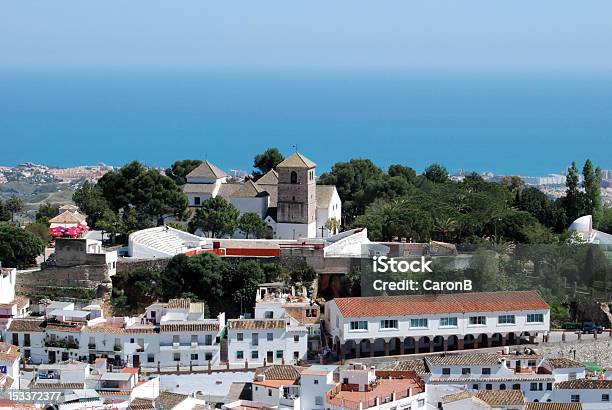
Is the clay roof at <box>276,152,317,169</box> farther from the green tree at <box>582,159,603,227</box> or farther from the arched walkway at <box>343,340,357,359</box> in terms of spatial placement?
the green tree at <box>582,159,603,227</box>

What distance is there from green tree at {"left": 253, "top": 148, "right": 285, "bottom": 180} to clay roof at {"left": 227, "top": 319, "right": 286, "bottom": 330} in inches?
645

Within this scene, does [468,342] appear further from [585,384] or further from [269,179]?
[269,179]

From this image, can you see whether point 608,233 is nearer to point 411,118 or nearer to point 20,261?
point 20,261

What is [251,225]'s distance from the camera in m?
38.8

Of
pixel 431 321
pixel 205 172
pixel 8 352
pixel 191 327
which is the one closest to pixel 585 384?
pixel 431 321

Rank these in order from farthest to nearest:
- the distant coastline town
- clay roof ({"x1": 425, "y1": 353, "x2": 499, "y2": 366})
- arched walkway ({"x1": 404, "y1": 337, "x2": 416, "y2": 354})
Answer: arched walkway ({"x1": 404, "y1": 337, "x2": 416, "y2": 354}), clay roof ({"x1": 425, "y1": 353, "x2": 499, "y2": 366}), the distant coastline town

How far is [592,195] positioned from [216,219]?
44.2 ft

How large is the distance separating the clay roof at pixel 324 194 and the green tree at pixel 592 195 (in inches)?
347

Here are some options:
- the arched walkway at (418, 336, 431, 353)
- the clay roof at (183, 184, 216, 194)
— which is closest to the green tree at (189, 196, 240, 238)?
the clay roof at (183, 184, 216, 194)

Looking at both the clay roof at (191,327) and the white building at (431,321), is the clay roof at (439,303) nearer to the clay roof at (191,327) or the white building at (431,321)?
the white building at (431,321)

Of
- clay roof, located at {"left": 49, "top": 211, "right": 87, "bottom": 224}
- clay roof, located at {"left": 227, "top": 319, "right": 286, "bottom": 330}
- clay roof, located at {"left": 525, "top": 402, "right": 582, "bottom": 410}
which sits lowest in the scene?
clay roof, located at {"left": 525, "top": 402, "right": 582, "bottom": 410}

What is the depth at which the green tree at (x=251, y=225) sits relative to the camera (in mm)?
38719

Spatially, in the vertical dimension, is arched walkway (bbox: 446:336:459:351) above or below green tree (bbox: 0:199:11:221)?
below

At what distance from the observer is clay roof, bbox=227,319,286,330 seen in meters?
31.0
